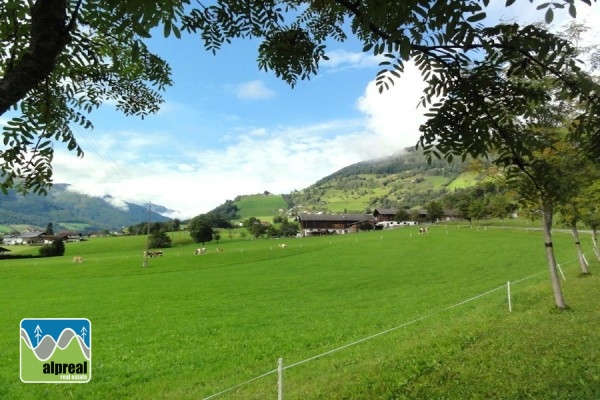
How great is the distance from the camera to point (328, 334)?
18938 millimetres

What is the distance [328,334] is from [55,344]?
1298cm

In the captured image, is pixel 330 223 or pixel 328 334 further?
pixel 330 223

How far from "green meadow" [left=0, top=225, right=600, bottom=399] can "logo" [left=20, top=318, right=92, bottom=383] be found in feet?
9.76

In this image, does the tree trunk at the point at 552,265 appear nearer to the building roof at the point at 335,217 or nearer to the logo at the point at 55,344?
the logo at the point at 55,344

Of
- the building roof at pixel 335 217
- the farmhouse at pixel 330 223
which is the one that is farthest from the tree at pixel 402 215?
the building roof at pixel 335 217

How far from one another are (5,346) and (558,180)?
23.4 meters

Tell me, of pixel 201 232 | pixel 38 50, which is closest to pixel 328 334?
pixel 38 50

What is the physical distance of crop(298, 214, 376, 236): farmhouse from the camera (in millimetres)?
167900

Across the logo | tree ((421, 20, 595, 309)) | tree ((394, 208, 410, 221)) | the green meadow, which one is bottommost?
the green meadow

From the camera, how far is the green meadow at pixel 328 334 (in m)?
9.02

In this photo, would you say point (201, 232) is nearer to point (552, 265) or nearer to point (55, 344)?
point (552, 265)

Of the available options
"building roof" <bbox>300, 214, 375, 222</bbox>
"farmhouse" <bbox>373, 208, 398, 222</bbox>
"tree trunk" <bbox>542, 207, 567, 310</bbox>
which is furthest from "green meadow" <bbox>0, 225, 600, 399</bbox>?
"farmhouse" <bbox>373, 208, 398, 222</bbox>

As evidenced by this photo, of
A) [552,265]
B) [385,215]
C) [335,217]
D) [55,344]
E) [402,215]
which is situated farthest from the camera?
[335,217]

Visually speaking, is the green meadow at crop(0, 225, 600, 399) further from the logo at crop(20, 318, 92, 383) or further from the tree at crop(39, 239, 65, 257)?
the tree at crop(39, 239, 65, 257)
